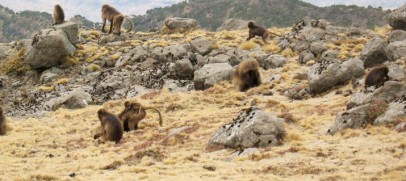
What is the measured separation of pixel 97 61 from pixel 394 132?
29.0 metres

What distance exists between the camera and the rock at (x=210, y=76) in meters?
33.5

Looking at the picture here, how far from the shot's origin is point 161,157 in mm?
17281

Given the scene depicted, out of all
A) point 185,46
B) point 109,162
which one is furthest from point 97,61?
point 109,162

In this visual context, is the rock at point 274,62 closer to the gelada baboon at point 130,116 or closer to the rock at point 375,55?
the rock at point 375,55

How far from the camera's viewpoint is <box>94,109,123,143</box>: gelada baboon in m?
20.9

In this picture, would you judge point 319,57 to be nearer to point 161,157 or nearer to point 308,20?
point 308,20

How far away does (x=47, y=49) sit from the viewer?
3984cm

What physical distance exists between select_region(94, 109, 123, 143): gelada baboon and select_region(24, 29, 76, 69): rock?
65.0ft

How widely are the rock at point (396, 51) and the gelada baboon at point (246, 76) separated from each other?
7919mm

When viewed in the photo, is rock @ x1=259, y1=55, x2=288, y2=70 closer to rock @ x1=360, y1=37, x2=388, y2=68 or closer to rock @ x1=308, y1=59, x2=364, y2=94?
rock @ x1=360, y1=37, x2=388, y2=68

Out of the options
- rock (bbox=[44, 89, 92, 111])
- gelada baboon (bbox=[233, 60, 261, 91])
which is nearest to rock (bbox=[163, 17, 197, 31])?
rock (bbox=[44, 89, 92, 111])

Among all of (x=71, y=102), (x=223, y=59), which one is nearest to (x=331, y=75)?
(x=223, y=59)

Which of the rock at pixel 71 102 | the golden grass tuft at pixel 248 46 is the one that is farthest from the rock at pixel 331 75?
the rock at pixel 71 102

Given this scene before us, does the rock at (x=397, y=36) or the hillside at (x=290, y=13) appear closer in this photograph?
the rock at (x=397, y=36)
